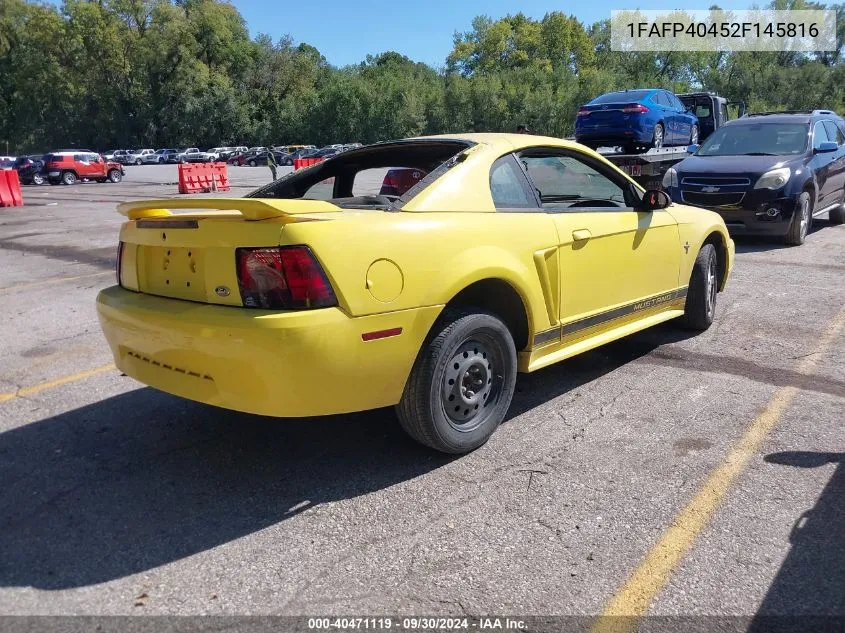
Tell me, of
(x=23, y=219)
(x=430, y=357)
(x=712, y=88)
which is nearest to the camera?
(x=430, y=357)

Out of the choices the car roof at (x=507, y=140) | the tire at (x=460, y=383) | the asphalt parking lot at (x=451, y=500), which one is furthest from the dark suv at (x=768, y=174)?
the tire at (x=460, y=383)

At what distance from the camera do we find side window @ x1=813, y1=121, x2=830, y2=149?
1057 centimetres

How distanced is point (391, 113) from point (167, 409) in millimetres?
67524

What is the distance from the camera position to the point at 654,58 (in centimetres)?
6994

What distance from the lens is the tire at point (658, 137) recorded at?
47.8 feet

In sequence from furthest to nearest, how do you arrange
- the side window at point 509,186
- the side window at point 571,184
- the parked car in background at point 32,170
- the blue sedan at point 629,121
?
the parked car in background at point 32,170
the blue sedan at point 629,121
the side window at point 571,184
the side window at point 509,186

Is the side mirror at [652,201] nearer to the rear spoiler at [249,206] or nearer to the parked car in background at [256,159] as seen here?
the rear spoiler at [249,206]

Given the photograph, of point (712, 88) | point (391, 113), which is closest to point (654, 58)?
point (712, 88)

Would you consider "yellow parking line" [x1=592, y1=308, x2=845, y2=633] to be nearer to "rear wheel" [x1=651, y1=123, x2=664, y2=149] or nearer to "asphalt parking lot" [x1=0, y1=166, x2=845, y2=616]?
"asphalt parking lot" [x1=0, y1=166, x2=845, y2=616]

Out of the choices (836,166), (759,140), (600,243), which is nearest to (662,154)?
(759,140)

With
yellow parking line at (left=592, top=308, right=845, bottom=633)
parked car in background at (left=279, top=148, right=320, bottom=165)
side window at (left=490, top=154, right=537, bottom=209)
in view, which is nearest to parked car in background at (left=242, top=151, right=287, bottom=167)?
parked car in background at (left=279, top=148, right=320, bottom=165)

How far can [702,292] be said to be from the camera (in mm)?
5578

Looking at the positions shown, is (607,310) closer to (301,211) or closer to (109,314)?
(301,211)

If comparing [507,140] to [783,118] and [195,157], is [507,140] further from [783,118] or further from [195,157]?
[195,157]
